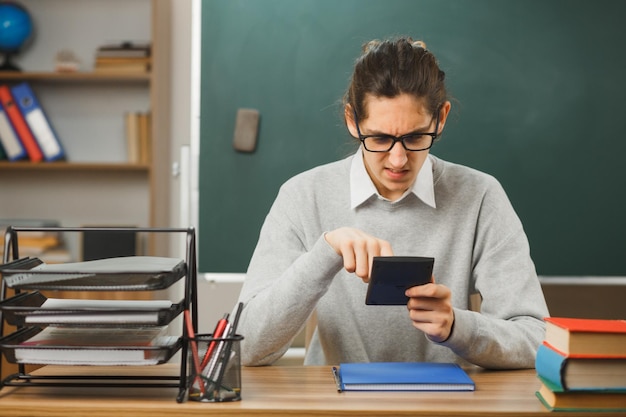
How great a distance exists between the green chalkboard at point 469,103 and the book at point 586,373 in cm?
198

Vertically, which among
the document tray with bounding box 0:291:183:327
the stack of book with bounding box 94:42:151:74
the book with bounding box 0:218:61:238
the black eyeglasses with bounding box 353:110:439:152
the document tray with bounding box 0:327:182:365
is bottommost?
the book with bounding box 0:218:61:238

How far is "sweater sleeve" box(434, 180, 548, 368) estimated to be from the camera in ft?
4.56

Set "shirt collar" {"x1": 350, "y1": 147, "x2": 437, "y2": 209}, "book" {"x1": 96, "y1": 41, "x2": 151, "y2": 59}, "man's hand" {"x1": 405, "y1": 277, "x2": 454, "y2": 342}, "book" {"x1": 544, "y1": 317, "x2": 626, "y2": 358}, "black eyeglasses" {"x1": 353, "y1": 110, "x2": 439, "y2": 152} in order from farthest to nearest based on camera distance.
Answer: "book" {"x1": 96, "y1": 41, "x2": 151, "y2": 59}
"shirt collar" {"x1": 350, "y1": 147, "x2": 437, "y2": 209}
"black eyeglasses" {"x1": 353, "y1": 110, "x2": 439, "y2": 152}
"man's hand" {"x1": 405, "y1": 277, "x2": 454, "y2": 342}
"book" {"x1": 544, "y1": 317, "x2": 626, "y2": 358}

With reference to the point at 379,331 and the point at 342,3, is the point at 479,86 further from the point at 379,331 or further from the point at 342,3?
the point at 379,331

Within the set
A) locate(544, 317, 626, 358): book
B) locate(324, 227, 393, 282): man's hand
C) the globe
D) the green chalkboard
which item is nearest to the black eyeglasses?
locate(324, 227, 393, 282): man's hand

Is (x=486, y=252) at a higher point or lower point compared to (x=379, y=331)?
higher

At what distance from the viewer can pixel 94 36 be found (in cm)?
357

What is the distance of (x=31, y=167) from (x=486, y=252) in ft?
8.18

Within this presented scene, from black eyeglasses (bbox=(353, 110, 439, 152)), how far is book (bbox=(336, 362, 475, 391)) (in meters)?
0.48

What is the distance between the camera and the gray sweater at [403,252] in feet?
5.37

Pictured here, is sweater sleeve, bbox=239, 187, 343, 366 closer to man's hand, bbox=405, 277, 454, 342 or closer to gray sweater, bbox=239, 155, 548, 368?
gray sweater, bbox=239, 155, 548, 368

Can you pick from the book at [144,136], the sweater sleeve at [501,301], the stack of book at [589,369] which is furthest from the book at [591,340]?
the book at [144,136]

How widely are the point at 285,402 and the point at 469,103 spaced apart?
84.7 inches

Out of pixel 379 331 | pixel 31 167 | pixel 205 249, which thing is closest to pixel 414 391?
pixel 379 331
